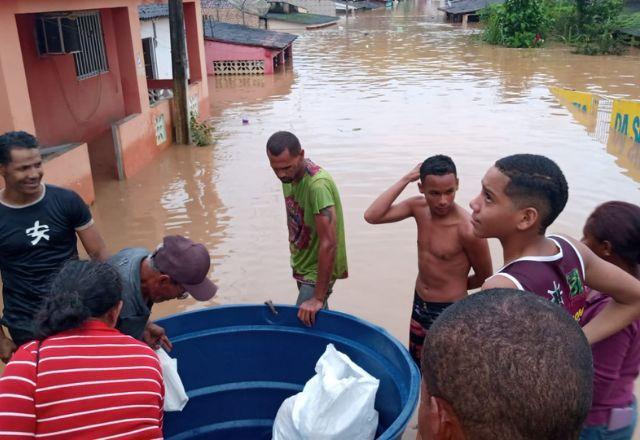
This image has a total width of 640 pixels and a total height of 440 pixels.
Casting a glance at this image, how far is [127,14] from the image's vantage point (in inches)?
315

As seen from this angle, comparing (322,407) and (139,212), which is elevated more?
(322,407)

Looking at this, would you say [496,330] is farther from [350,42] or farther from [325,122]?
[350,42]

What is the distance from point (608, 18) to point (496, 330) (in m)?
28.6

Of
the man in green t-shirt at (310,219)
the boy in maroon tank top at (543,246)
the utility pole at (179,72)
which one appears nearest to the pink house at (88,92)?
the utility pole at (179,72)

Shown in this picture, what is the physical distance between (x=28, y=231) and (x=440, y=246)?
206cm

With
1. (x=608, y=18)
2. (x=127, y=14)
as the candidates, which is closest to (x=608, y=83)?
(x=608, y=18)

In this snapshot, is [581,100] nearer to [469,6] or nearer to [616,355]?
[616,355]

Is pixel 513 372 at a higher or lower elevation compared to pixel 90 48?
lower

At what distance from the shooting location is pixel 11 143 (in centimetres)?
277

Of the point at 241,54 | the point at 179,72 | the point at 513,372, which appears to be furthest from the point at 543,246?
the point at 241,54

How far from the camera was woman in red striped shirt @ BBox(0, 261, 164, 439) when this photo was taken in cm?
156

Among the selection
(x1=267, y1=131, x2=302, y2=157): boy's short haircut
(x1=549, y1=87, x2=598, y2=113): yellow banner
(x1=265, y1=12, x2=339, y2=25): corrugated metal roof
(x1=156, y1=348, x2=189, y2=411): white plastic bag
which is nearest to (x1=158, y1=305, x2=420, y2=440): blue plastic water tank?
(x1=156, y1=348, x2=189, y2=411): white plastic bag

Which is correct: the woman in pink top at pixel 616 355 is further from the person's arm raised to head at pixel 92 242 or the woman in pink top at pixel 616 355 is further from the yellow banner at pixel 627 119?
the yellow banner at pixel 627 119

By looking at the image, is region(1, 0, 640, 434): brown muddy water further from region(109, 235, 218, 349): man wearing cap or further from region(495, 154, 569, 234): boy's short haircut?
region(495, 154, 569, 234): boy's short haircut
